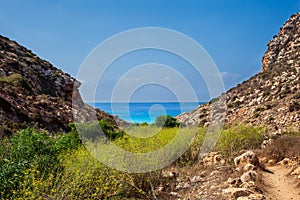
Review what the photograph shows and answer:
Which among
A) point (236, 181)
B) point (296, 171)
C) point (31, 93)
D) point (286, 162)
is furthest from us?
point (31, 93)

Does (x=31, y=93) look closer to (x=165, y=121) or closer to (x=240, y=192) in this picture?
(x=165, y=121)

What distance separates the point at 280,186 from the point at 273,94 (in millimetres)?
19236

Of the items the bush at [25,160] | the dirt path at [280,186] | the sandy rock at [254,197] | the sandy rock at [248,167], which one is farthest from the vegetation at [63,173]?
the dirt path at [280,186]

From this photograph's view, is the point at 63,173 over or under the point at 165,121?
under

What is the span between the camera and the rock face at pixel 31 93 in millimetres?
16359

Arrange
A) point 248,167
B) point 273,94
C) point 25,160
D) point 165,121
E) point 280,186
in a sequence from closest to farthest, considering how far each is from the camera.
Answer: point 25,160 → point 280,186 → point 248,167 → point 165,121 → point 273,94

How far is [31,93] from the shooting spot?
2180cm

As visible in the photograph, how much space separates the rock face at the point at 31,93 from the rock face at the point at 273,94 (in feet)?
32.1

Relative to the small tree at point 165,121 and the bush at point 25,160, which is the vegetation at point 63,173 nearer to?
the bush at point 25,160

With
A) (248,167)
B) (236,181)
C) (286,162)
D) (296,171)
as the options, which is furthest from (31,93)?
(296,171)

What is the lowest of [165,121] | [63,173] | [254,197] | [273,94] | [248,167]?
[254,197]

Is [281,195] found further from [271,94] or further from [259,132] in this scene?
[271,94]

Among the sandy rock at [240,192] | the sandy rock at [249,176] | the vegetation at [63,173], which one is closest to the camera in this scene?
the vegetation at [63,173]

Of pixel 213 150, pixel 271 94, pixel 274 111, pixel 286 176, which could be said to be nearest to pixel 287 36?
pixel 271 94
